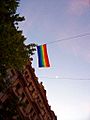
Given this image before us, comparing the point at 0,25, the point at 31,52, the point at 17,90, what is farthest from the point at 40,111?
the point at 0,25

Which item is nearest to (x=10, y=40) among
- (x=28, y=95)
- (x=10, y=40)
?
(x=10, y=40)

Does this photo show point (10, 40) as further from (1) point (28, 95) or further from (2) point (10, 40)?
(1) point (28, 95)

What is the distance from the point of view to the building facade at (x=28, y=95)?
129 feet

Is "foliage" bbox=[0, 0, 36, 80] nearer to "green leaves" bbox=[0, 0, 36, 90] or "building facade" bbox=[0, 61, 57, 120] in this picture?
"green leaves" bbox=[0, 0, 36, 90]

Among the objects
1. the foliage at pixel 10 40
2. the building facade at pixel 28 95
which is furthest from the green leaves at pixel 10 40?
the building facade at pixel 28 95

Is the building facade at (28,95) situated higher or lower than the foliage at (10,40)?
lower

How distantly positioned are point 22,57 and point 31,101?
2339 cm

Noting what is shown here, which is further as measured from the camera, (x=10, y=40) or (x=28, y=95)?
(x=28, y=95)

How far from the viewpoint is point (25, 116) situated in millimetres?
41281

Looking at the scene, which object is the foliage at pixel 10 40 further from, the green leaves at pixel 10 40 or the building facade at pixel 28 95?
the building facade at pixel 28 95

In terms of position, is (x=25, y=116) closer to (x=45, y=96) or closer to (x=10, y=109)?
(x=45, y=96)

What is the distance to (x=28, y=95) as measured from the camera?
144 ft

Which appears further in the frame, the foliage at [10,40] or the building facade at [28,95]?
the building facade at [28,95]

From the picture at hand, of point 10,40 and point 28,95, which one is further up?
point 10,40
